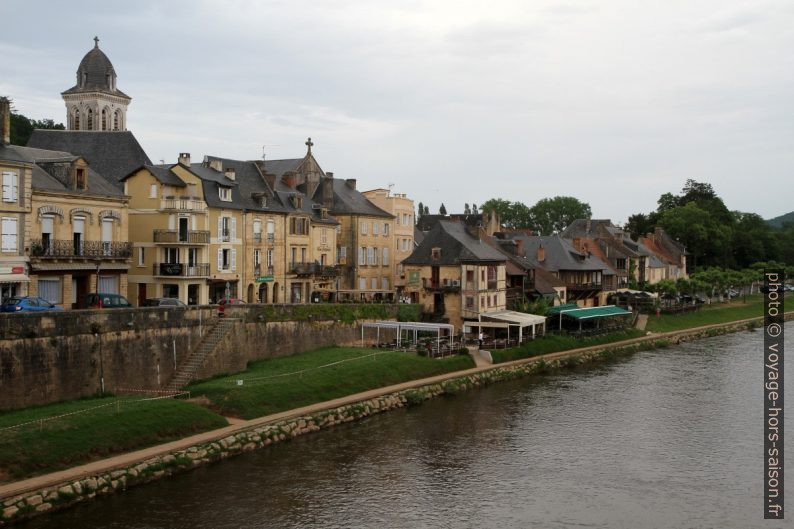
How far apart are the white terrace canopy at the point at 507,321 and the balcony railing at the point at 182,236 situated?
18.2 m

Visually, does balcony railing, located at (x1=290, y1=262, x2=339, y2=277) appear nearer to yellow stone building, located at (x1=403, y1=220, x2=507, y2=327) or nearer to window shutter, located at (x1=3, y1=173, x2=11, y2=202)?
yellow stone building, located at (x1=403, y1=220, x2=507, y2=327)

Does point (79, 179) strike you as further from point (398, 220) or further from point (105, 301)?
point (398, 220)

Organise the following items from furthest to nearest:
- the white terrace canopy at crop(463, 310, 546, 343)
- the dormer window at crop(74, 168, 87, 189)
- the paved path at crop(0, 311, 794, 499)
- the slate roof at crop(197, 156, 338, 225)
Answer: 1. the white terrace canopy at crop(463, 310, 546, 343)
2. the slate roof at crop(197, 156, 338, 225)
3. the dormer window at crop(74, 168, 87, 189)
4. the paved path at crop(0, 311, 794, 499)

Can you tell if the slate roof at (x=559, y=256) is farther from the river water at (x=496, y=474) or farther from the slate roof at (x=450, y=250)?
the river water at (x=496, y=474)

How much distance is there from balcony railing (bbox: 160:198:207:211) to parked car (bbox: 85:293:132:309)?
8129 mm

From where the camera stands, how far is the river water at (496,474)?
26.1 meters

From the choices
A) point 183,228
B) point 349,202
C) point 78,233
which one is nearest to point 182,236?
point 183,228

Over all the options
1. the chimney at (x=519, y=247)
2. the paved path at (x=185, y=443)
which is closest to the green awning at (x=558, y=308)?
the chimney at (x=519, y=247)

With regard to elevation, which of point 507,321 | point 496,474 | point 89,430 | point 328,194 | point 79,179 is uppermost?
point 328,194

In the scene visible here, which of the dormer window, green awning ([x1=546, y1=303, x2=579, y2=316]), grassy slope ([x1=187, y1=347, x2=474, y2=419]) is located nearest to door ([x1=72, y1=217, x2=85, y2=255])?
the dormer window

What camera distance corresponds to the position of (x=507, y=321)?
5628 centimetres

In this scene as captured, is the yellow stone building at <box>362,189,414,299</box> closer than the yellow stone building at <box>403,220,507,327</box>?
No

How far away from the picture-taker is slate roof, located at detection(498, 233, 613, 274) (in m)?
73.1

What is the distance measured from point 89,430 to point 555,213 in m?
134
